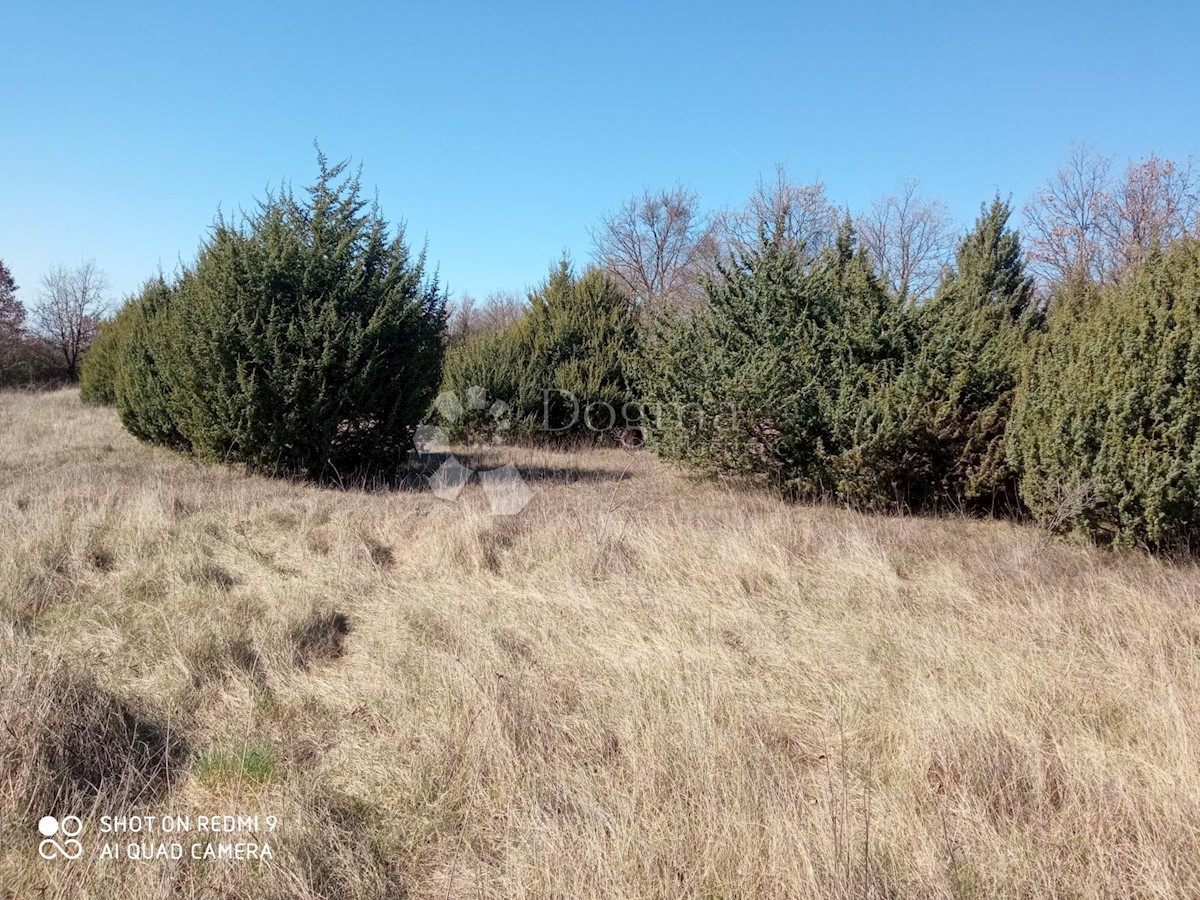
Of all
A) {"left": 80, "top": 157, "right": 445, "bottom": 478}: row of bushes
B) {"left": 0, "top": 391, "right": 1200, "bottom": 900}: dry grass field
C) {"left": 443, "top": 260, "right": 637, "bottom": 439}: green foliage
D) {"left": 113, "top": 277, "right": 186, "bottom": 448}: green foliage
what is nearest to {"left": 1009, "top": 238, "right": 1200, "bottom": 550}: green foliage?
{"left": 0, "top": 391, "right": 1200, "bottom": 900}: dry grass field

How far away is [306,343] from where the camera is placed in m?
8.06

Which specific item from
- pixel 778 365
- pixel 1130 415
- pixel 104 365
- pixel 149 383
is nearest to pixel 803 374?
pixel 778 365

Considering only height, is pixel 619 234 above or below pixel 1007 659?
above

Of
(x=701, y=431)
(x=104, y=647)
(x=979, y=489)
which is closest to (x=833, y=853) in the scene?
(x=104, y=647)

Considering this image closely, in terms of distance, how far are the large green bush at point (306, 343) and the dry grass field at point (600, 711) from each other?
2903 mm

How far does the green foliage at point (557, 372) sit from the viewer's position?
1461cm

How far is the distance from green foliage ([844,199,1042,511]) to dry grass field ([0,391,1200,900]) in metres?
1.48

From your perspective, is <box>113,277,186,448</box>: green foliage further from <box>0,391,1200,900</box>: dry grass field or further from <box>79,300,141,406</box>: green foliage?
<box>0,391,1200,900</box>: dry grass field

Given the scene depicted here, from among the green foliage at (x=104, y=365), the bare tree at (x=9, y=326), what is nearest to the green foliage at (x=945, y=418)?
the green foliage at (x=104, y=365)

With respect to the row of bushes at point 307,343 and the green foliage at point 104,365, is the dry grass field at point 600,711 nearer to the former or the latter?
the row of bushes at point 307,343

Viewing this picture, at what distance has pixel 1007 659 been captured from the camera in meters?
3.30

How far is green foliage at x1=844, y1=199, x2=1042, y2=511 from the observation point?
6750 mm

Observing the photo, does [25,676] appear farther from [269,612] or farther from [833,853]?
[833,853]

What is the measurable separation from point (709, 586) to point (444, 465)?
6738 millimetres
